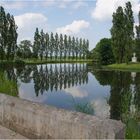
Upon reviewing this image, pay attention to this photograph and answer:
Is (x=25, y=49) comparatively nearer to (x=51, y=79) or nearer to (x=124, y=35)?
(x=124, y=35)

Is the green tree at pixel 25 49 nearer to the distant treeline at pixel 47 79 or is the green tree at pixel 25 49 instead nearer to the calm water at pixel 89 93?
the distant treeline at pixel 47 79

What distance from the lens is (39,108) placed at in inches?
231

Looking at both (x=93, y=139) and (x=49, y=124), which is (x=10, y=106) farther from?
(x=93, y=139)

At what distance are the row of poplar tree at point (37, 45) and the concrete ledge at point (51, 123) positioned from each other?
65825mm

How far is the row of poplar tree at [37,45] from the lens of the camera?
72562 mm

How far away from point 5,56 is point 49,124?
7053 cm

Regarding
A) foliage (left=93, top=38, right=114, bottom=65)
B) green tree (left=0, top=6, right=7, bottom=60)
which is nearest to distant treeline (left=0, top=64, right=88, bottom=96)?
green tree (left=0, top=6, right=7, bottom=60)

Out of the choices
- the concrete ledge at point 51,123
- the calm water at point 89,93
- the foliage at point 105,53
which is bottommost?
the calm water at point 89,93

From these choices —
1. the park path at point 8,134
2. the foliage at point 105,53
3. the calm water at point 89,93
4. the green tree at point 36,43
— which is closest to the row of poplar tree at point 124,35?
the foliage at point 105,53

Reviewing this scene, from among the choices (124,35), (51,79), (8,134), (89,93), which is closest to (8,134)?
(8,134)

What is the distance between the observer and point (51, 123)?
5.56 metres

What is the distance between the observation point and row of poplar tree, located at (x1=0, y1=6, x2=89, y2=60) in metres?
72.6

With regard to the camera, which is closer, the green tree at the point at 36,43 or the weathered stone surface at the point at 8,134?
the weathered stone surface at the point at 8,134

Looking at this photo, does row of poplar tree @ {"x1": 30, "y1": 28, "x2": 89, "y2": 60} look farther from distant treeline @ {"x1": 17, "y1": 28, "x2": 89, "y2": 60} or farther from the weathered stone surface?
the weathered stone surface
